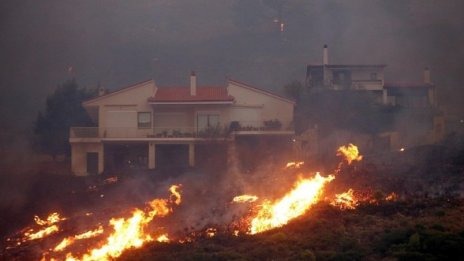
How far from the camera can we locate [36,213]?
31.4 metres

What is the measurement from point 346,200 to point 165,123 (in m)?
23.6

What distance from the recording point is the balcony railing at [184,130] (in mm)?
40438

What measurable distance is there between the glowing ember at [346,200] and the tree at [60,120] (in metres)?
33.7

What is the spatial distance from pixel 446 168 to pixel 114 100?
2597 cm

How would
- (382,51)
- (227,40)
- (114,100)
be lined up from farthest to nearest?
(227,40)
(382,51)
(114,100)

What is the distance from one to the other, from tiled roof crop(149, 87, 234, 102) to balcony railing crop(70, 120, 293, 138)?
7.22 ft

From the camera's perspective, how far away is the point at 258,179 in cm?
3275

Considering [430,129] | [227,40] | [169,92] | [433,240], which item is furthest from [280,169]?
[227,40]

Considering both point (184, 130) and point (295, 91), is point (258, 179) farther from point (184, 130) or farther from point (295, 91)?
point (295, 91)

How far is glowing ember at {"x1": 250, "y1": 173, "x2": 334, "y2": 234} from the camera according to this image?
811 inches

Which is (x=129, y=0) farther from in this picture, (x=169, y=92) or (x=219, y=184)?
(x=219, y=184)

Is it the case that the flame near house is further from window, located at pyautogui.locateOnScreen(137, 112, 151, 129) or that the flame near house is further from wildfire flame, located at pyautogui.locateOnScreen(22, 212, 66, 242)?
window, located at pyautogui.locateOnScreen(137, 112, 151, 129)

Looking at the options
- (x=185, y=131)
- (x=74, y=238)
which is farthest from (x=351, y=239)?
(x=185, y=131)

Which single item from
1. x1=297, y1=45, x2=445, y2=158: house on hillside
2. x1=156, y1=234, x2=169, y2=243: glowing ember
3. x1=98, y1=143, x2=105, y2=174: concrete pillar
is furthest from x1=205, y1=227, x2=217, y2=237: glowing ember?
x1=98, y1=143, x2=105, y2=174: concrete pillar
